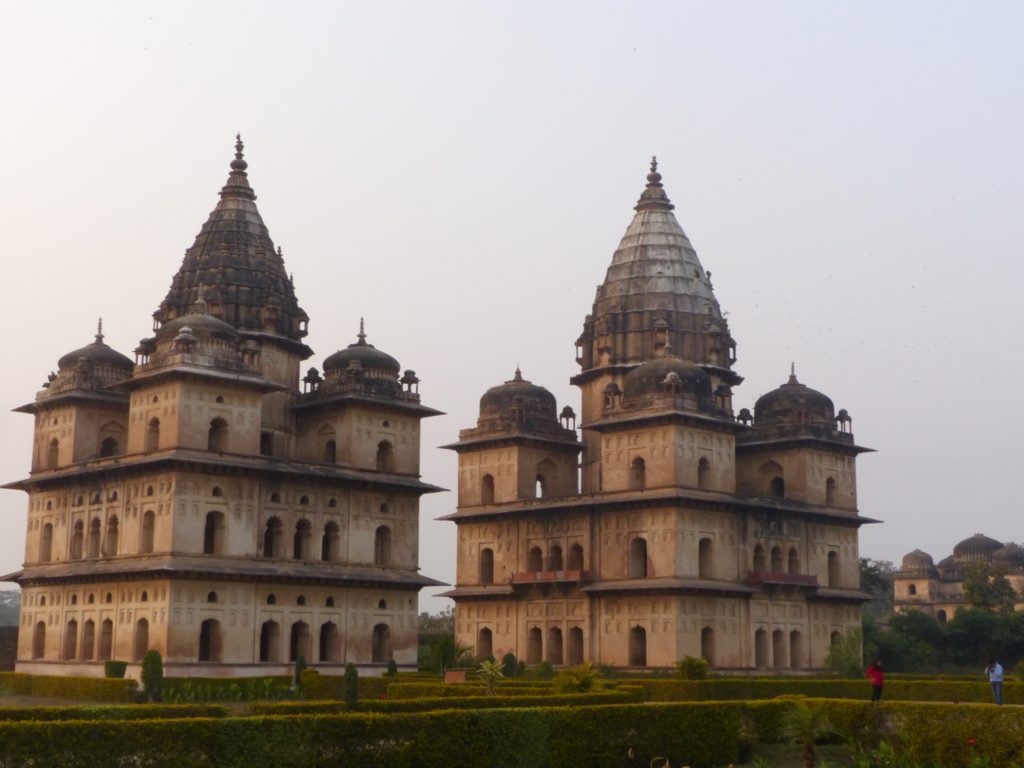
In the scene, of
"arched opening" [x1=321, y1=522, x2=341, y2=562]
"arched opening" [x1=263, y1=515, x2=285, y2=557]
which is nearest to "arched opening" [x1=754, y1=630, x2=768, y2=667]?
"arched opening" [x1=321, y1=522, x2=341, y2=562]

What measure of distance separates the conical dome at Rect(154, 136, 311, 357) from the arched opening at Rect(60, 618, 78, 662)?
11969mm

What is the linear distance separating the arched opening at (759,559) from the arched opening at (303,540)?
690 inches

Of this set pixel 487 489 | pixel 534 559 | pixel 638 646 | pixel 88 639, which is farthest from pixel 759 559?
pixel 88 639

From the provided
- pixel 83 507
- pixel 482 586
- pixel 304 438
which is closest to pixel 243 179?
pixel 304 438

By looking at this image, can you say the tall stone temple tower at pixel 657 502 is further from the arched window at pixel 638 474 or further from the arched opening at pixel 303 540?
the arched opening at pixel 303 540

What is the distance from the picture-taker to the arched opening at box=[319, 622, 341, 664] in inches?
1900

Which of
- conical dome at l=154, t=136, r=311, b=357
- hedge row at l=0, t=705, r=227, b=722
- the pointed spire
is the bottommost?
hedge row at l=0, t=705, r=227, b=722

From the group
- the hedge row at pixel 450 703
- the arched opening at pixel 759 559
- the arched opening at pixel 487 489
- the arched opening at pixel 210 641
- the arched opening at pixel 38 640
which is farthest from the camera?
the arched opening at pixel 487 489

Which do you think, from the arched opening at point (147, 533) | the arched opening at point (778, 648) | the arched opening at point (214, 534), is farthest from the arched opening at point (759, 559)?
the arched opening at point (147, 533)

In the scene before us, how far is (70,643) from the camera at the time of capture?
48438mm

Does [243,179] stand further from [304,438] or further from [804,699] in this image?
[804,699]

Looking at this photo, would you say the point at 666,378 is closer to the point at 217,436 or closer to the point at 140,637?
the point at 217,436

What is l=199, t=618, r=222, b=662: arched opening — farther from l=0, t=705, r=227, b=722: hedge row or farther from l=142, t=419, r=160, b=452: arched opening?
l=0, t=705, r=227, b=722: hedge row

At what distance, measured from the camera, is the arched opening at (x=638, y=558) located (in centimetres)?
5262
